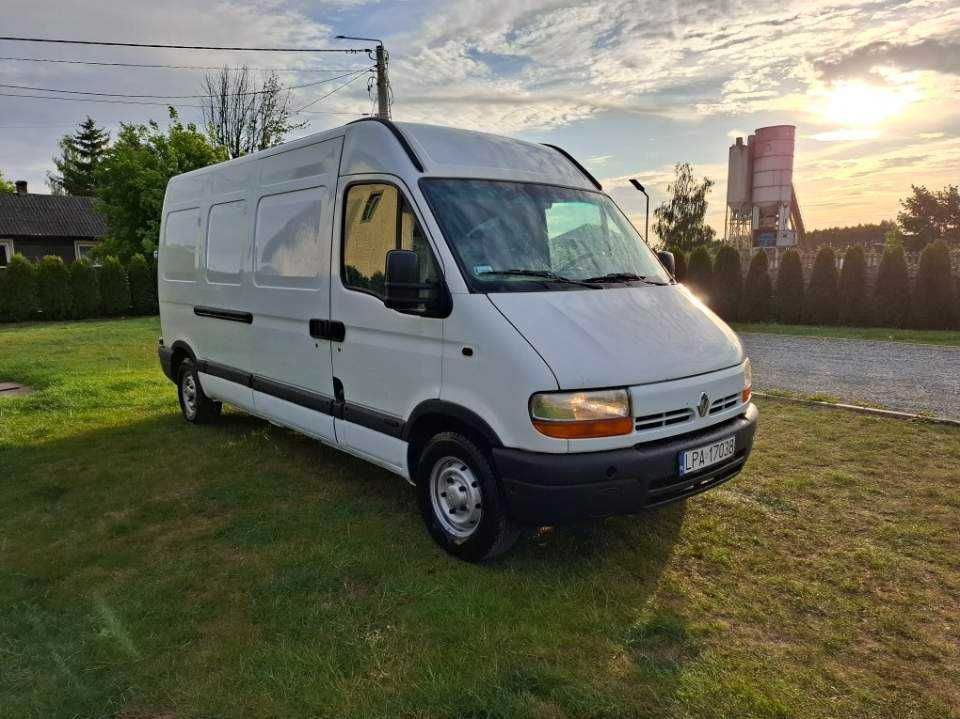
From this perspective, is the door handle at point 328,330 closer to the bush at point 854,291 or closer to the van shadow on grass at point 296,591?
the van shadow on grass at point 296,591

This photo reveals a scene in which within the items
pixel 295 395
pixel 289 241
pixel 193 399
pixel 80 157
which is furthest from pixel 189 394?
pixel 80 157

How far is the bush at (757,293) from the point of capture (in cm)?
1772

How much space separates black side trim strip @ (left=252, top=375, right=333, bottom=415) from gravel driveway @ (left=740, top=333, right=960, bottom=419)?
19.6 feet

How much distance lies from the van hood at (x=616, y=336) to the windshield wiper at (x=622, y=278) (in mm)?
132

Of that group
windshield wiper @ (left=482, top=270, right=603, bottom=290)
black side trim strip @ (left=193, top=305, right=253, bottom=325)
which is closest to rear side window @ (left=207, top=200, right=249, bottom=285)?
black side trim strip @ (left=193, top=305, right=253, bottom=325)

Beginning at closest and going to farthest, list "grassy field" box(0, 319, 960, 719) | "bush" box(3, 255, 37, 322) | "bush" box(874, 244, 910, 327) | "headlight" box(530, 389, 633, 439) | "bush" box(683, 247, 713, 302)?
"grassy field" box(0, 319, 960, 719) → "headlight" box(530, 389, 633, 439) → "bush" box(874, 244, 910, 327) → "bush" box(683, 247, 713, 302) → "bush" box(3, 255, 37, 322)

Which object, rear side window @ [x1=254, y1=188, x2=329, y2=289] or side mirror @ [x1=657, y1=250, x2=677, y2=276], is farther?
side mirror @ [x1=657, y1=250, x2=677, y2=276]

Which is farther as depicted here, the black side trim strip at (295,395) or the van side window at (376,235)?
the black side trim strip at (295,395)

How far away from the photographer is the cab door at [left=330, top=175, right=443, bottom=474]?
12.5ft

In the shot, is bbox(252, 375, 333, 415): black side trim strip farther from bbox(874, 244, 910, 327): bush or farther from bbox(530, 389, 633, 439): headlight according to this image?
bbox(874, 244, 910, 327): bush

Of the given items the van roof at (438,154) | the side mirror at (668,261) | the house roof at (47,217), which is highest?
the house roof at (47,217)

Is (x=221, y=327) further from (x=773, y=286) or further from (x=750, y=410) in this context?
(x=773, y=286)

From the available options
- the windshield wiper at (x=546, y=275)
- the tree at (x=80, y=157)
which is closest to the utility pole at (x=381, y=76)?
the windshield wiper at (x=546, y=275)

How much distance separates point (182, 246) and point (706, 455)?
5.57m
